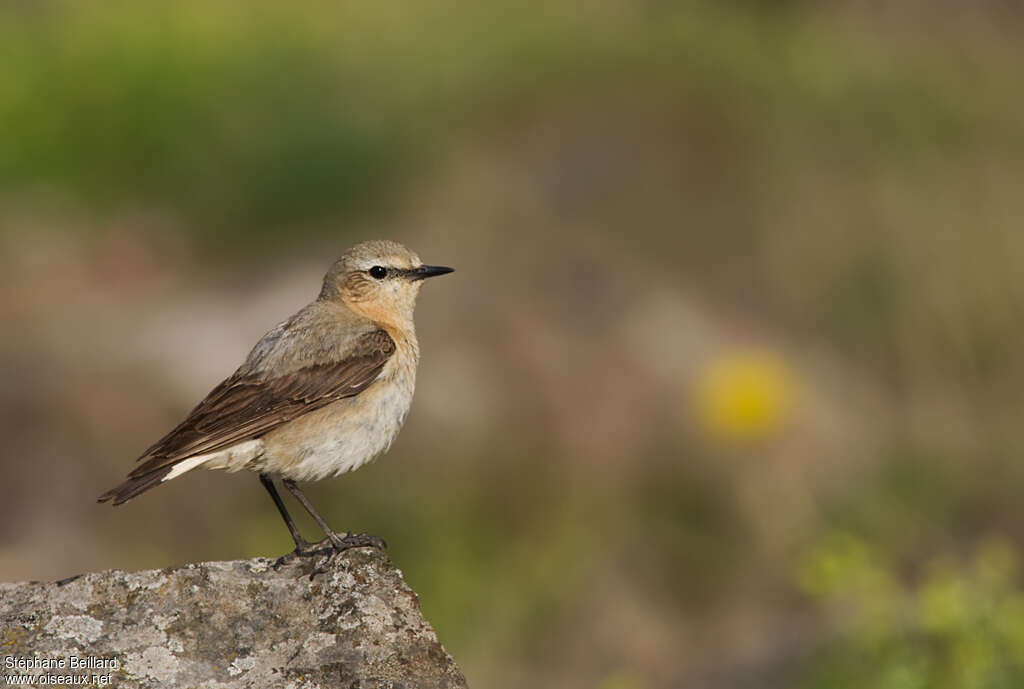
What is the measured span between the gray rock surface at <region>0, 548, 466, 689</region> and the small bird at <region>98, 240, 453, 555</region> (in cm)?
57

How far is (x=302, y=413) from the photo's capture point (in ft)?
22.7

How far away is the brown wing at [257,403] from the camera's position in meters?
6.57

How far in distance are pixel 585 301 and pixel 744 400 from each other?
105 inches

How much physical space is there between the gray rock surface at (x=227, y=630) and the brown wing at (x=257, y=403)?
0.79m

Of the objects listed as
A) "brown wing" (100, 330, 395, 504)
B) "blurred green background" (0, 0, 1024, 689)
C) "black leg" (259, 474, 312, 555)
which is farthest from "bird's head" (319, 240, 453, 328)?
"blurred green background" (0, 0, 1024, 689)

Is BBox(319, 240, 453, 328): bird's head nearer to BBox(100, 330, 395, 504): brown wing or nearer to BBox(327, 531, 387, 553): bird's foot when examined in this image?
BBox(100, 330, 395, 504): brown wing

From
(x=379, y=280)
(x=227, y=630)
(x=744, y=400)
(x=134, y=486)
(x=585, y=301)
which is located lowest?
(x=227, y=630)

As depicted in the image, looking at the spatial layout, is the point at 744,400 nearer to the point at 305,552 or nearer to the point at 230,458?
the point at 230,458

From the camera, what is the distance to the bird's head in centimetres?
788

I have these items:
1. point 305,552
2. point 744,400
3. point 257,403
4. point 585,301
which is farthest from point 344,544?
point 585,301

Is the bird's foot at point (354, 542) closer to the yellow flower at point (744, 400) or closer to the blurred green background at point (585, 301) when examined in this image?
the blurred green background at point (585, 301)

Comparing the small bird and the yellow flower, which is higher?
the yellow flower

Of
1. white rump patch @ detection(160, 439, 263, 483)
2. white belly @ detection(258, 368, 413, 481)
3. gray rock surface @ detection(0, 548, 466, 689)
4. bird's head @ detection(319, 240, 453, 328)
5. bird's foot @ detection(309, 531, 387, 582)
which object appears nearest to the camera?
gray rock surface @ detection(0, 548, 466, 689)

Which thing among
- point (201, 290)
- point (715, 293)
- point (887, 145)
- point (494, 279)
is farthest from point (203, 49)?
point (887, 145)
